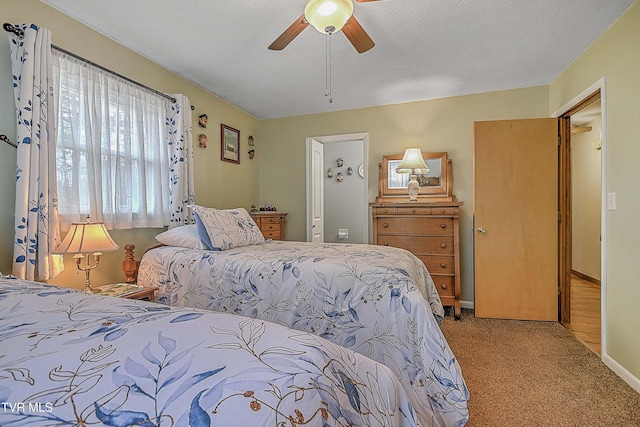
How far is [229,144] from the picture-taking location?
3.77 meters

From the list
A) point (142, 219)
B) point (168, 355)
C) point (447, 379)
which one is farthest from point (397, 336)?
point (142, 219)

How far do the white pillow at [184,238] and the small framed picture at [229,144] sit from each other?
1.39 meters

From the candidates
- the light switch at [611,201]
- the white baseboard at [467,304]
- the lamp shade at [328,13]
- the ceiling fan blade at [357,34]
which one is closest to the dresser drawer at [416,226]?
the white baseboard at [467,304]

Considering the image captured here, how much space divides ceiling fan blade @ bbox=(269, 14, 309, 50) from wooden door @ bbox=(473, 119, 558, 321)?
213 centimetres

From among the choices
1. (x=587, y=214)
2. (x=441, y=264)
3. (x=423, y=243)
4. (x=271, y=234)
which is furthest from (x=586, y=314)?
(x=271, y=234)

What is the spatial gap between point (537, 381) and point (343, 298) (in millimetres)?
1422

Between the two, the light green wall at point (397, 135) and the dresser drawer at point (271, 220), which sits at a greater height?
the light green wall at point (397, 135)

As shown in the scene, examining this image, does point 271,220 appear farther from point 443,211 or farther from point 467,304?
point 467,304

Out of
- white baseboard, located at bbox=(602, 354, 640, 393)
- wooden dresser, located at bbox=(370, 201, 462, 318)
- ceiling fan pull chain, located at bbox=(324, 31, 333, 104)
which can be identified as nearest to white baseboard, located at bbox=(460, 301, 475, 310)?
wooden dresser, located at bbox=(370, 201, 462, 318)

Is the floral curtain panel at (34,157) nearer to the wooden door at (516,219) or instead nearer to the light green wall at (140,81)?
the light green wall at (140,81)

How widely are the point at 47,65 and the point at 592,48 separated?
3816 millimetres

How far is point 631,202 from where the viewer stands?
201 cm

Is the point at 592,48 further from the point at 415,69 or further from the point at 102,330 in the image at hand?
the point at 102,330

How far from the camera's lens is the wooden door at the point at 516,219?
3.02 metres
